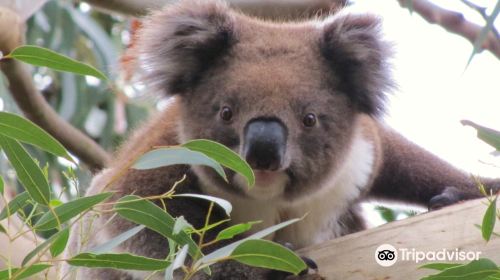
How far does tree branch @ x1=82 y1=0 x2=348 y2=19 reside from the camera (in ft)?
9.71

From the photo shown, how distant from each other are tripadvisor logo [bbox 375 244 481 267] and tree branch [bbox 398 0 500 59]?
1358 millimetres

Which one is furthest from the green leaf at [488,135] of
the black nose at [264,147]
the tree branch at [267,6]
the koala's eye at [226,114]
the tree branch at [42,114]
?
the tree branch at [42,114]

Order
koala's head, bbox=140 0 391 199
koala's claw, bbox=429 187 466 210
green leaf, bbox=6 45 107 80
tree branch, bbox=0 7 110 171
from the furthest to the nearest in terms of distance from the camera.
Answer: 1. tree branch, bbox=0 7 110 171
2. koala's claw, bbox=429 187 466 210
3. koala's head, bbox=140 0 391 199
4. green leaf, bbox=6 45 107 80

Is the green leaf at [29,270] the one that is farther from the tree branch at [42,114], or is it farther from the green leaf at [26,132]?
the tree branch at [42,114]

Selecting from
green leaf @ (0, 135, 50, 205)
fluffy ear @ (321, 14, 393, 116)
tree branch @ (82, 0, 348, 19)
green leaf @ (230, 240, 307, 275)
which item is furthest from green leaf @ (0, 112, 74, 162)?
tree branch @ (82, 0, 348, 19)

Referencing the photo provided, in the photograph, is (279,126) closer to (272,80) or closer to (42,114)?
(272,80)

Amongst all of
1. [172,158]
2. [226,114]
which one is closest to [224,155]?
[172,158]

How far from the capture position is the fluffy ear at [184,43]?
2.38 metres

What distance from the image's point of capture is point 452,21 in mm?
2969

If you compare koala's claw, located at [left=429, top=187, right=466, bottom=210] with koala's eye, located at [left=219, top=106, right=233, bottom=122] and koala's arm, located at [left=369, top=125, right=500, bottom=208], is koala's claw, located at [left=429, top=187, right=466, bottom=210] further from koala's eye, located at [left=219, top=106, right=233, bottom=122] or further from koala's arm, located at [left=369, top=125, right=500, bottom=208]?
koala's eye, located at [left=219, top=106, right=233, bottom=122]

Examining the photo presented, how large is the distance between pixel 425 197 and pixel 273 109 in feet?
2.56

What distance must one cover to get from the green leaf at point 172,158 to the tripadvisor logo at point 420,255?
550 millimetres

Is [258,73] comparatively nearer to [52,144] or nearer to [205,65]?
[205,65]

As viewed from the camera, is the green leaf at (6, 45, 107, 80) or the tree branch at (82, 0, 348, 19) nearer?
the green leaf at (6, 45, 107, 80)
